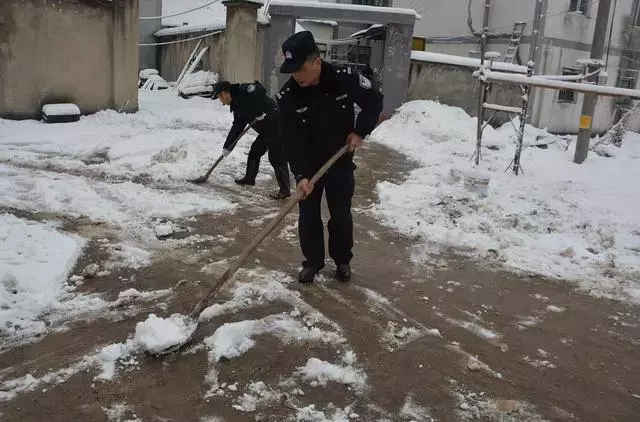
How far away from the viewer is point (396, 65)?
14.5 metres

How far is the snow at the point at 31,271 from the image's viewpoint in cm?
326

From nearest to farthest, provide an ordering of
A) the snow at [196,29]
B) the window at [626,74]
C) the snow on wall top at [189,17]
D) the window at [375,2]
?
the snow at [196,29], the snow on wall top at [189,17], the window at [626,74], the window at [375,2]

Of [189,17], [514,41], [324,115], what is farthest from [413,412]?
[189,17]

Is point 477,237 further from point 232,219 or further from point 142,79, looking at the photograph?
point 142,79

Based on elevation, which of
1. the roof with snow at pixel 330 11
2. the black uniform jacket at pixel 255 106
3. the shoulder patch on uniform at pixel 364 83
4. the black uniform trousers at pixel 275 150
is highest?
the roof with snow at pixel 330 11

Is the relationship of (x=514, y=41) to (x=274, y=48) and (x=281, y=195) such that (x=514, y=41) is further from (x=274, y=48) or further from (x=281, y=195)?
(x=281, y=195)

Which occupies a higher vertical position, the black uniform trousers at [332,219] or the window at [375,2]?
the window at [375,2]

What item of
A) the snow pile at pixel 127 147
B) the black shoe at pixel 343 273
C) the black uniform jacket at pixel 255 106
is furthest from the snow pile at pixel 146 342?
the black uniform jacket at pixel 255 106

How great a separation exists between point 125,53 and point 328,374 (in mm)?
9946

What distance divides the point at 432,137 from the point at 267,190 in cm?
659

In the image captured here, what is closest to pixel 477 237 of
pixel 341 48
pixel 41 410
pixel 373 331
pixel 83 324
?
A: pixel 373 331

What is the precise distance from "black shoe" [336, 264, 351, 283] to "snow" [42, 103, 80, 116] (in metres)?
7.75

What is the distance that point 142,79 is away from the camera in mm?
17578

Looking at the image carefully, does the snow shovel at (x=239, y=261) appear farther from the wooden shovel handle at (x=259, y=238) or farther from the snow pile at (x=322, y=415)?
the snow pile at (x=322, y=415)
